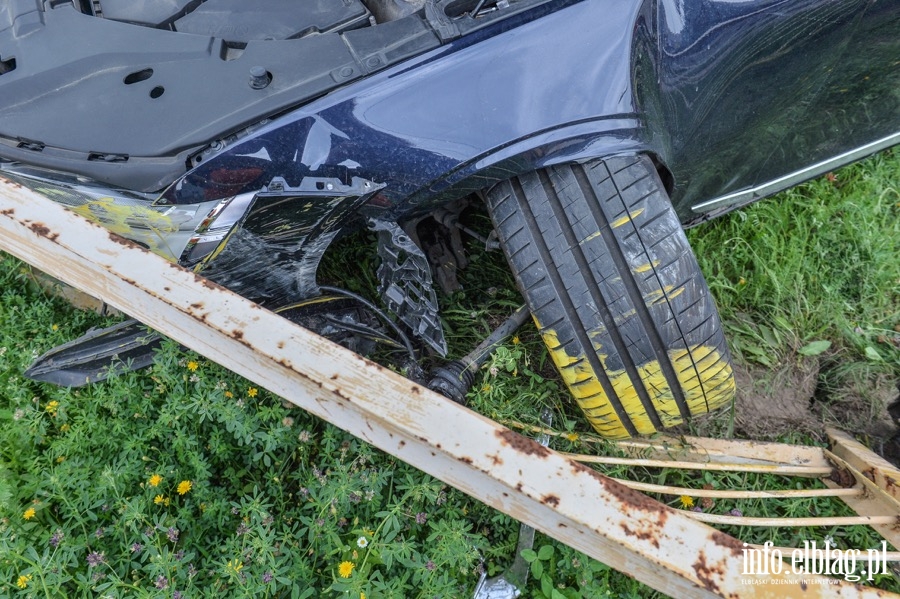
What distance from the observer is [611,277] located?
1657 mm

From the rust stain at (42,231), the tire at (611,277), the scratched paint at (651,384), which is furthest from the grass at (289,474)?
the rust stain at (42,231)

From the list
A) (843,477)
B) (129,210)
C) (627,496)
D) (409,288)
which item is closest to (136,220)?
(129,210)

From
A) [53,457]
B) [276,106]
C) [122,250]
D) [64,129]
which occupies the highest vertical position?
[64,129]

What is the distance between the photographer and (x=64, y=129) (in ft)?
5.45

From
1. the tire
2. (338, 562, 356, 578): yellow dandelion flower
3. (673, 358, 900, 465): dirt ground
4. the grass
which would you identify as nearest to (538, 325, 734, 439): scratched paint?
the tire

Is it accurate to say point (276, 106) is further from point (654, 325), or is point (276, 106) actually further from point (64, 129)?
point (654, 325)

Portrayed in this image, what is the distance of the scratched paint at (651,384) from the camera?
5.70ft

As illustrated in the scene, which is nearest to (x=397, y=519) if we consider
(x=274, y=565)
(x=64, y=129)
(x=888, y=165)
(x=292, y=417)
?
(x=274, y=565)

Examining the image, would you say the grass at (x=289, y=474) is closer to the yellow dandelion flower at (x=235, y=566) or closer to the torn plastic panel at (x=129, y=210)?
the yellow dandelion flower at (x=235, y=566)

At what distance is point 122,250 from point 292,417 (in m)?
0.81

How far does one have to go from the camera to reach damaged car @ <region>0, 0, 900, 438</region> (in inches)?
61.9

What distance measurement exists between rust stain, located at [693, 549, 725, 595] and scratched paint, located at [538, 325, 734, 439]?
0.65m

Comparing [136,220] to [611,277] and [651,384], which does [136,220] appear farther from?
[651,384]

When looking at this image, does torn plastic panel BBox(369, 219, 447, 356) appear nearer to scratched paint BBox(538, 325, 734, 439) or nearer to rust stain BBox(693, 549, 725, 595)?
scratched paint BBox(538, 325, 734, 439)
